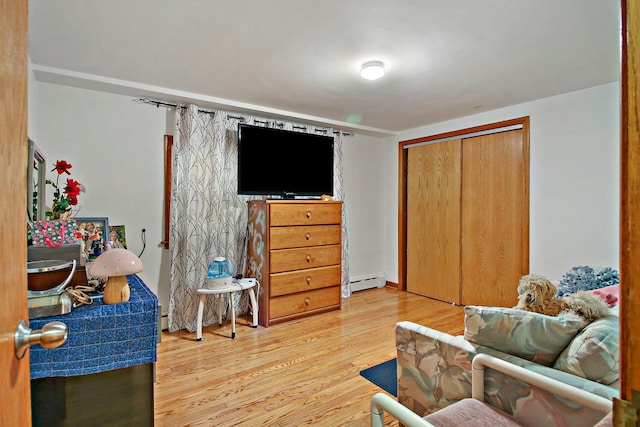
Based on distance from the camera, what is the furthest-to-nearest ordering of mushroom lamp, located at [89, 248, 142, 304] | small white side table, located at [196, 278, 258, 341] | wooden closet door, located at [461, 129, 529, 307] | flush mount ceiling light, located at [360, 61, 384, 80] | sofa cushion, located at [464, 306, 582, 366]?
wooden closet door, located at [461, 129, 529, 307]
small white side table, located at [196, 278, 258, 341]
flush mount ceiling light, located at [360, 61, 384, 80]
mushroom lamp, located at [89, 248, 142, 304]
sofa cushion, located at [464, 306, 582, 366]

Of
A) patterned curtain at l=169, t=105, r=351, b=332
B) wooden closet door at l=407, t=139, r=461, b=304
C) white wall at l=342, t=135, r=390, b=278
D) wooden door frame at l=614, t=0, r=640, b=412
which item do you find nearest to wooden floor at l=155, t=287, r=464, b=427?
patterned curtain at l=169, t=105, r=351, b=332

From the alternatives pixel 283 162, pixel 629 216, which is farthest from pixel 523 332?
pixel 283 162

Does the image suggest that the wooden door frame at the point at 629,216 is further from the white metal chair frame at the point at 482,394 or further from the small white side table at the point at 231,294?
the small white side table at the point at 231,294

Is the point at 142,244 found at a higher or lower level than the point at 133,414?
higher

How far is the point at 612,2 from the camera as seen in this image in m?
1.72

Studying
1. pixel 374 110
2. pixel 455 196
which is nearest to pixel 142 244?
pixel 374 110

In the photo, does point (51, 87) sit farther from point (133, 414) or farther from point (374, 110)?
point (374, 110)

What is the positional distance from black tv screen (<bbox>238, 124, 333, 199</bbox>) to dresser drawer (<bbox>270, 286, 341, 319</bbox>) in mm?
1115

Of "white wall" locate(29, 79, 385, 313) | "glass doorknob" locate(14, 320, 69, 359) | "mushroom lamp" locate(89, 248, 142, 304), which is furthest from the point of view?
"white wall" locate(29, 79, 385, 313)

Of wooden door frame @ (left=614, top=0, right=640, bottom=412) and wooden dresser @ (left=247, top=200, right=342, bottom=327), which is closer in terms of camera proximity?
wooden door frame @ (left=614, top=0, right=640, bottom=412)

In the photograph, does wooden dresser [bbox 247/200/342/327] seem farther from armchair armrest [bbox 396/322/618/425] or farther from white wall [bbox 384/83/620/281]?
white wall [bbox 384/83/620/281]

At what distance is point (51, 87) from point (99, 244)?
4.54 feet

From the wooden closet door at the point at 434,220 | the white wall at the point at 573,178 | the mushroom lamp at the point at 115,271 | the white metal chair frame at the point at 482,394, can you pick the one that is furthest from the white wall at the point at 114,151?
the white wall at the point at 573,178

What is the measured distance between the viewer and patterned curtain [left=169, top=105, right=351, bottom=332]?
3.28m
